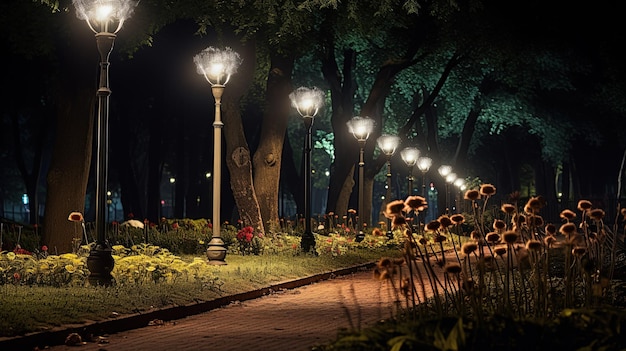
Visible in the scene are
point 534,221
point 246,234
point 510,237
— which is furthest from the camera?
point 246,234

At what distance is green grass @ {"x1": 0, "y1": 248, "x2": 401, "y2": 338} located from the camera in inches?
478

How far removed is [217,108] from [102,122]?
5633mm

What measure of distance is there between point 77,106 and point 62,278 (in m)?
6.23

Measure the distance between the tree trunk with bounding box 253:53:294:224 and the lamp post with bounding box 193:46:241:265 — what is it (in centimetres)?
856

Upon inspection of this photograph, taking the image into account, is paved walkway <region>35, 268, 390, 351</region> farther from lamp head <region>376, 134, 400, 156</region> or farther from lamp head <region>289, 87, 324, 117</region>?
lamp head <region>376, 134, 400, 156</region>

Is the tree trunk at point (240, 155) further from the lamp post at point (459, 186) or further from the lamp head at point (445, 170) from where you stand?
the lamp post at point (459, 186)

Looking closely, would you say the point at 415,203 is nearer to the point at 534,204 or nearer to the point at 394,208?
the point at 394,208

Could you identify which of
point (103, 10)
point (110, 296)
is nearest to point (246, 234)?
point (103, 10)

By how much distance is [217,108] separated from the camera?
21766mm

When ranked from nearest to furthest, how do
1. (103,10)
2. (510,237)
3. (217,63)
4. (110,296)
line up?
(510,237) < (110,296) < (103,10) < (217,63)

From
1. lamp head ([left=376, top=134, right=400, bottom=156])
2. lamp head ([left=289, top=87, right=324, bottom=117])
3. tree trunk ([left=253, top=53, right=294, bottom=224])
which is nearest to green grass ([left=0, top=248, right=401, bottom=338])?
lamp head ([left=289, top=87, right=324, bottom=117])

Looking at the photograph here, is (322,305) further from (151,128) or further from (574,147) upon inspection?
(574,147)

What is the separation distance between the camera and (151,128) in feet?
165

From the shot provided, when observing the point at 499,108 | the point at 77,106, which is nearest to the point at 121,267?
the point at 77,106
